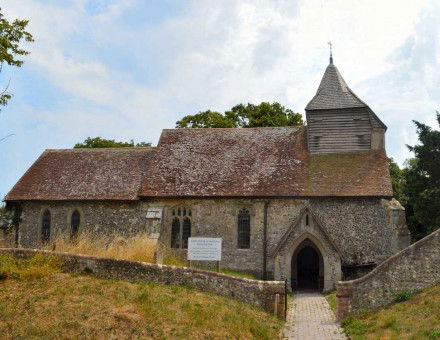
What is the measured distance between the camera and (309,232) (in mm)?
22625

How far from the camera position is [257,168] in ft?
85.4

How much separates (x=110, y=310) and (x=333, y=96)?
1945cm

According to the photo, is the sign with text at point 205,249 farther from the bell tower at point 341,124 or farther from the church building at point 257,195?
the bell tower at point 341,124

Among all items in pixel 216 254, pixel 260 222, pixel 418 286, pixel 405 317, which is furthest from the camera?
pixel 260 222

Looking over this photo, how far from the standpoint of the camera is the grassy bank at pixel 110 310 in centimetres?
1163

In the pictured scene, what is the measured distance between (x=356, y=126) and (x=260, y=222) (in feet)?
26.6

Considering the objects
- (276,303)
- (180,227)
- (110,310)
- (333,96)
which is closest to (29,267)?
(110,310)

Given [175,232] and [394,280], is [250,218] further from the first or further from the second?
[394,280]

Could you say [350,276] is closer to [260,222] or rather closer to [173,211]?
[260,222]

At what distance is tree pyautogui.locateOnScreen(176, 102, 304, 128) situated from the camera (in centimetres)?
4097

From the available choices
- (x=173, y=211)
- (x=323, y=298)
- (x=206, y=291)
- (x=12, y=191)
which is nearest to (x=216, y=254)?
(x=206, y=291)

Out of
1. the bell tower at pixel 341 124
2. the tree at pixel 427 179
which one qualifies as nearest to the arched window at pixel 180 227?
the bell tower at pixel 341 124

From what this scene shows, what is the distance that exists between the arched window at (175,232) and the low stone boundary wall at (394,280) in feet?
40.1

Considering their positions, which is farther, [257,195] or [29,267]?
→ [257,195]
